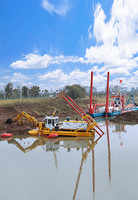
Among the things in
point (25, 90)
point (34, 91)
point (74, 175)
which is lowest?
point (74, 175)

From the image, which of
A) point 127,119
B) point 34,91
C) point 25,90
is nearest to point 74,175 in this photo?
point 127,119

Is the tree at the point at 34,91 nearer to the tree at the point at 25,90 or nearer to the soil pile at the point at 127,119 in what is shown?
the tree at the point at 25,90

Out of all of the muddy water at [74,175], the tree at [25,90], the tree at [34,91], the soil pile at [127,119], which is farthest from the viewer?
the tree at [34,91]

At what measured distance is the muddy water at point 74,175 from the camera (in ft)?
23.9

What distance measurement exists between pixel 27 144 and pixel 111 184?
30.4ft

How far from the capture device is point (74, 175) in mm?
8891

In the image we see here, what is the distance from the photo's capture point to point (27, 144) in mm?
14836

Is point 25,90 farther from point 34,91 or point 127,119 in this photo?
point 127,119

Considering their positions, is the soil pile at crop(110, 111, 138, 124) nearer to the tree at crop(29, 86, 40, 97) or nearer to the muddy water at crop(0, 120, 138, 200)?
the muddy water at crop(0, 120, 138, 200)

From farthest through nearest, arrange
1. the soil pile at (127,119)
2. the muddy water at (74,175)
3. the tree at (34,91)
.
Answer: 1. the tree at (34,91)
2. the soil pile at (127,119)
3. the muddy water at (74,175)

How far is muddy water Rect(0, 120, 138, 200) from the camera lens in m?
7.29

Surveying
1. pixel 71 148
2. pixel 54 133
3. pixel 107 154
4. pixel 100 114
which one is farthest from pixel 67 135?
pixel 100 114

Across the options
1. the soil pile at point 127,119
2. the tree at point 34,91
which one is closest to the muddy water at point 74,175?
the soil pile at point 127,119

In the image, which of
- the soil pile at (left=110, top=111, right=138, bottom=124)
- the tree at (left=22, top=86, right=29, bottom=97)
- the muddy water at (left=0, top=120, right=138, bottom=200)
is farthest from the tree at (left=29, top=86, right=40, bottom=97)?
the muddy water at (left=0, top=120, right=138, bottom=200)
